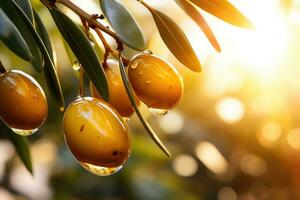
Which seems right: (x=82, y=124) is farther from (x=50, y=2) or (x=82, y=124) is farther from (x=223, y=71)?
(x=223, y=71)

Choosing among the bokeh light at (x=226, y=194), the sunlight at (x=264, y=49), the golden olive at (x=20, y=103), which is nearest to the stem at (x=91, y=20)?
the golden olive at (x=20, y=103)

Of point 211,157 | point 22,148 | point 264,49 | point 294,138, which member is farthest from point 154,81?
point 211,157

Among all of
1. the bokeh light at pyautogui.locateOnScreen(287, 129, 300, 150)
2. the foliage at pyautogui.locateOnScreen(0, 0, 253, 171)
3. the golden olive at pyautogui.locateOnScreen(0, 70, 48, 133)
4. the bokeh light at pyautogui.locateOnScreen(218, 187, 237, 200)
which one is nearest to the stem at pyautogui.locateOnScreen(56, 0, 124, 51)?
the foliage at pyautogui.locateOnScreen(0, 0, 253, 171)

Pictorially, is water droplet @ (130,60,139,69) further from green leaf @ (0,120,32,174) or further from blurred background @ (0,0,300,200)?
blurred background @ (0,0,300,200)

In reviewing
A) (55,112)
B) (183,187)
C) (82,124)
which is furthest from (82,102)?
(183,187)

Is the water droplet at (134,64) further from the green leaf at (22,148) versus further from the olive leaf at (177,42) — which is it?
the green leaf at (22,148)

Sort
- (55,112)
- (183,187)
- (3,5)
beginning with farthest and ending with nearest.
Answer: (183,187) → (55,112) → (3,5)

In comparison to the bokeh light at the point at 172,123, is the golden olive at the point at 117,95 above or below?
above
